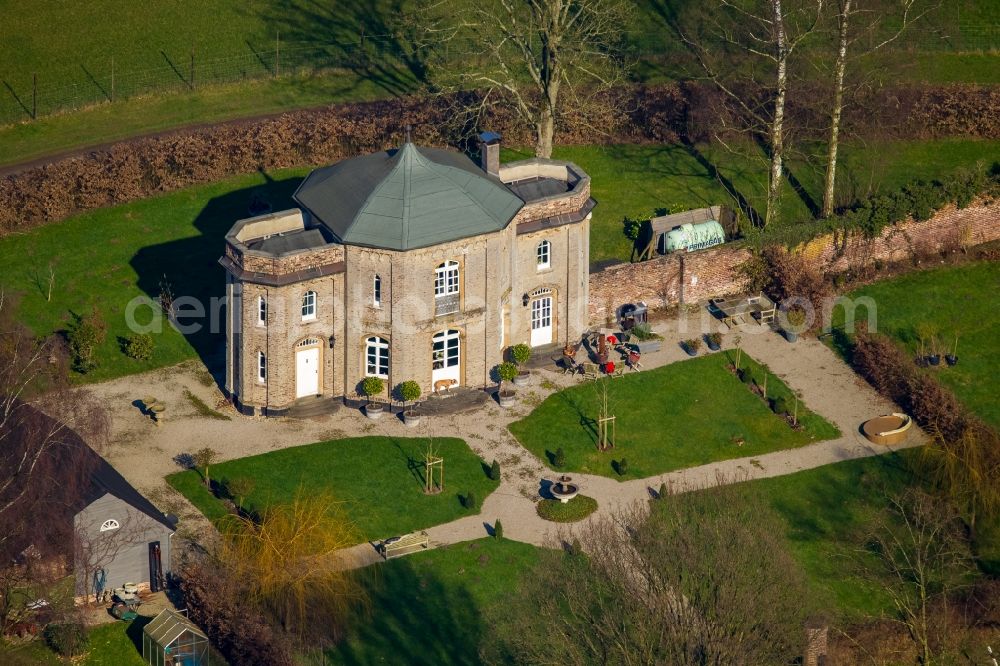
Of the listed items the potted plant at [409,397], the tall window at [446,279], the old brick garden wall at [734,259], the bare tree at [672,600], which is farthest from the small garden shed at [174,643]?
the old brick garden wall at [734,259]

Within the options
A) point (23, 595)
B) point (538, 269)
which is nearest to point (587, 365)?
point (538, 269)

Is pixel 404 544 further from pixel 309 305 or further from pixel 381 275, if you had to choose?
pixel 381 275

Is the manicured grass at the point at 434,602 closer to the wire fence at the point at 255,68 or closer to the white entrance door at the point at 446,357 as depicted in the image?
the white entrance door at the point at 446,357

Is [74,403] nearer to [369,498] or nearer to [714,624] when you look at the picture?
[369,498]

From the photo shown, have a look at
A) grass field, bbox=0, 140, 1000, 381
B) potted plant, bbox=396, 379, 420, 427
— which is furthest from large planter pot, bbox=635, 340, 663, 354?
potted plant, bbox=396, 379, 420, 427

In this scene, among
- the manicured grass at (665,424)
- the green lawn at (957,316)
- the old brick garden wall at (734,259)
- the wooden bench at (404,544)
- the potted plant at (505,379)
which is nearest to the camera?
the wooden bench at (404,544)

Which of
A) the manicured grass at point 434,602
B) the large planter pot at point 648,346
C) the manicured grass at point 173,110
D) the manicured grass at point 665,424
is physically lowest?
the manicured grass at point 434,602

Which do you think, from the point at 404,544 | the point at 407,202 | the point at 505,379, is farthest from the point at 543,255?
the point at 404,544
